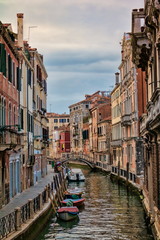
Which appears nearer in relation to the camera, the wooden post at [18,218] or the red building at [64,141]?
the wooden post at [18,218]

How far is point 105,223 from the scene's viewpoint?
17.8 m

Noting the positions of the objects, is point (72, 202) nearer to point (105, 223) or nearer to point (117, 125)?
point (105, 223)

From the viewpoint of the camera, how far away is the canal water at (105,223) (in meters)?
15.4

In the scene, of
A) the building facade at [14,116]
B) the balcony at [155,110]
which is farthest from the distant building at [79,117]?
the balcony at [155,110]

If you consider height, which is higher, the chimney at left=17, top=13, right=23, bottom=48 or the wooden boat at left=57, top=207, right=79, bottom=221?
the chimney at left=17, top=13, right=23, bottom=48

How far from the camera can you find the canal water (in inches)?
606

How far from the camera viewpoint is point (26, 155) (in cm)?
2528

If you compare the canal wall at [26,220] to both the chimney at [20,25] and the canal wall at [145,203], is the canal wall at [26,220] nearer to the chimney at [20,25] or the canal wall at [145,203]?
the canal wall at [145,203]

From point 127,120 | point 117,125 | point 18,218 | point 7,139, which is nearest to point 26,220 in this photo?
point 18,218

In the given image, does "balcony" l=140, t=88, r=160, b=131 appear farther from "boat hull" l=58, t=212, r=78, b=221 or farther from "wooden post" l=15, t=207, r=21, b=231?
"boat hull" l=58, t=212, r=78, b=221

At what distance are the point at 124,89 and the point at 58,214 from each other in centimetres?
2219

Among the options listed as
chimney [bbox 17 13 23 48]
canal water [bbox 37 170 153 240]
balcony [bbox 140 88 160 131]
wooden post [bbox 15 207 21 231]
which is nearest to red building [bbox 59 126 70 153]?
canal water [bbox 37 170 153 240]

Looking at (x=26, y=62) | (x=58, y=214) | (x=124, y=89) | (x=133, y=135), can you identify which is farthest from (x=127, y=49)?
(x=58, y=214)

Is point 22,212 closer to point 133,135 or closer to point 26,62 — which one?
point 26,62
